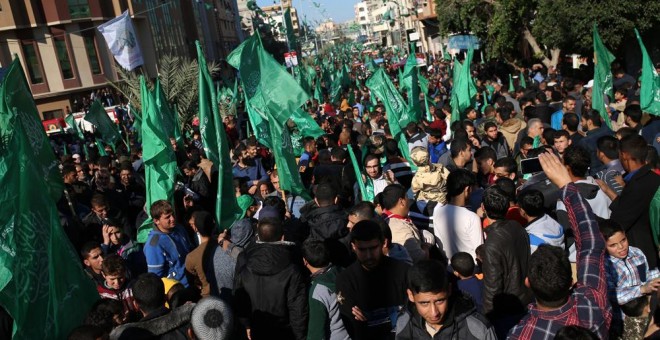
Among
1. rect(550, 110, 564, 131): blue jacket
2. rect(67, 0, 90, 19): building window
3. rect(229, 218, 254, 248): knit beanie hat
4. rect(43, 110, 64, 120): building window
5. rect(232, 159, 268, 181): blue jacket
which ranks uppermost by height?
rect(67, 0, 90, 19): building window

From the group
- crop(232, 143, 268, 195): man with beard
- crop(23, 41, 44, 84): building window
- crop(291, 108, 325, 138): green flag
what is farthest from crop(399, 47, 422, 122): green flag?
crop(23, 41, 44, 84): building window

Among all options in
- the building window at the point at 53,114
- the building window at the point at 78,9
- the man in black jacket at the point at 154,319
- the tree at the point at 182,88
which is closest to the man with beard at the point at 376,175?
the man in black jacket at the point at 154,319

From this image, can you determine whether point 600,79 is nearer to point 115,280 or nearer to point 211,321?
point 115,280

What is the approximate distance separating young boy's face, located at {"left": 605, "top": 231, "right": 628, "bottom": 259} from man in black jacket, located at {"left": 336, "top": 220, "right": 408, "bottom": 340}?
127 cm

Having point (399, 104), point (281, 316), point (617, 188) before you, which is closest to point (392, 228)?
point (281, 316)

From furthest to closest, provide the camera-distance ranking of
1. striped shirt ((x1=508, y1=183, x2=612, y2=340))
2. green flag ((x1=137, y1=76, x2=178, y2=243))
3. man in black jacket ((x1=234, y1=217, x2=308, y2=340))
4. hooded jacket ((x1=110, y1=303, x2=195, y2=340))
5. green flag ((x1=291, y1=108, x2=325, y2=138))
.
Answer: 1. green flag ((x1=291, y1=108, x2=325, y2=138))
2. green flag ((x1=137, y1=76, x2=178, y2=243))
3. man in black jacket ((x1=234, y1=217, x2=308, y2=340))
4. hooded jacket ((x1=110, y1=303, x2=195, y2=340))
5. striped shirt ((x1=508, y1=183, x2=612, y2=340))

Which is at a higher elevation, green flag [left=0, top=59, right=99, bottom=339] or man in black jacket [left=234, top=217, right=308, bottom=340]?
green flag [left=0, top=59, right=99, bottom=339]

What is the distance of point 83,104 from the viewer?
3272cm

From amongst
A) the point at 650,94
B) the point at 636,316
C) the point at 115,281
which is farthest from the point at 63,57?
the point at 636,316

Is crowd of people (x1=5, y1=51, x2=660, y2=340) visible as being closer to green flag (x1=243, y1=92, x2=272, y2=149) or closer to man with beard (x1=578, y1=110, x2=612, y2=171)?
man with beard (x1=578, y1=110, x2=612, y2=171)

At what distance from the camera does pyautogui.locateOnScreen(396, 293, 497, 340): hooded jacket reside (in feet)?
9.70

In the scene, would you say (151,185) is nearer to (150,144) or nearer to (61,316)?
(150,144)

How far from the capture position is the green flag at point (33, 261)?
3908mm

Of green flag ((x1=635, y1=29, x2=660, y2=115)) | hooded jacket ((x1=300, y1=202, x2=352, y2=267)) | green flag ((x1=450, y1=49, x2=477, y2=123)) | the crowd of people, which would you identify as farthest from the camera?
green flag ((x1=450, y1=49, x2=477, y2=123))
